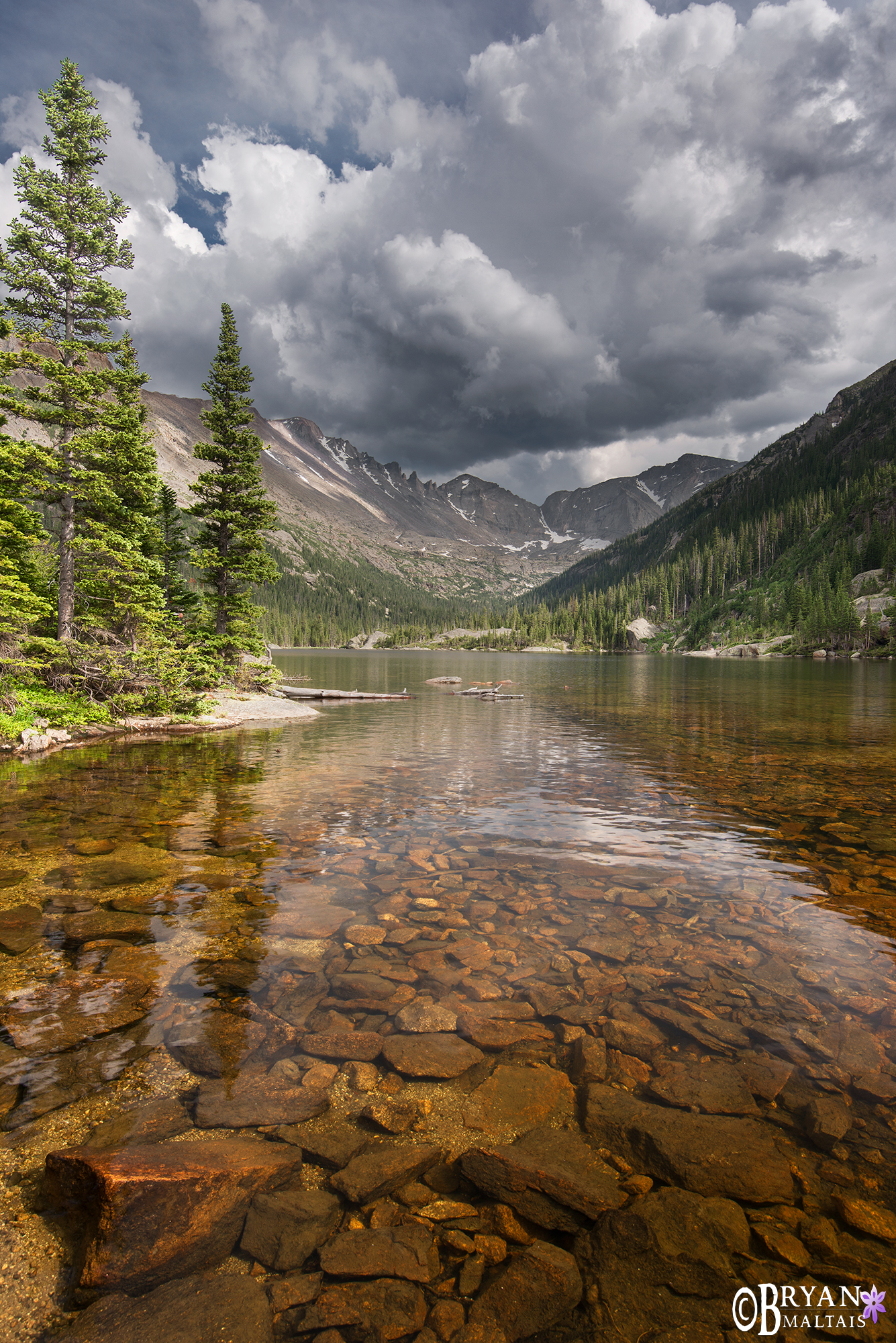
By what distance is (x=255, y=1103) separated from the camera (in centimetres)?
495

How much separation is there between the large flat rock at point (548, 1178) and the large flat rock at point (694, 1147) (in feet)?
1.01

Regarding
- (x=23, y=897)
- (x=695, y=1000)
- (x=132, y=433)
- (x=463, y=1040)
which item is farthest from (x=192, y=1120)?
(x=132, y=433)

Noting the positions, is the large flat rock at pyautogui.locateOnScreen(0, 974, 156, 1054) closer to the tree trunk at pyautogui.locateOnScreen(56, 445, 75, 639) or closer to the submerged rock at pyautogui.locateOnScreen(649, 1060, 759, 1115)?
the submerged rock at pyautogui.locateOnScreen(649, 1060, 759, 1115)

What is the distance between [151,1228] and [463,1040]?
307 centimetres

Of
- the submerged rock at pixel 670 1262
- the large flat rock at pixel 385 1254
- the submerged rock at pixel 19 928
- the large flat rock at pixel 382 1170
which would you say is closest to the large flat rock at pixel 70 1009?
the submerged rock at pixel 19 928

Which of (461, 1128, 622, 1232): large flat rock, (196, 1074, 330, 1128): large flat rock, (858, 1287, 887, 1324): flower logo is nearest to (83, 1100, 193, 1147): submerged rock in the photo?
(196, 1074, 330, 1128): large flat rock

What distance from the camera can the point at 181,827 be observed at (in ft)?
42.6

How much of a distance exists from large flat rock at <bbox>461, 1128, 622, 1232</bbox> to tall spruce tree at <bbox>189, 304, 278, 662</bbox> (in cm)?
3280

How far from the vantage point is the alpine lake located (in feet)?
11.3

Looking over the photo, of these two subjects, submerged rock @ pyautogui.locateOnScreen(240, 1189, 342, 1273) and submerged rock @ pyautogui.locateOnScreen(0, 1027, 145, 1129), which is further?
submerged rock @ pyautogui.locateOnScreen(0, 1027, 145, 1129)

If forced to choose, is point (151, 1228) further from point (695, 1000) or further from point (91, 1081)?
point (695, 1000)

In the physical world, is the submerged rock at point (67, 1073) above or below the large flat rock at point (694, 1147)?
above

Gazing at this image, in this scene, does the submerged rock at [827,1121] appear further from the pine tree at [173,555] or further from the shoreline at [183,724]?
the pine tree at [173,555]

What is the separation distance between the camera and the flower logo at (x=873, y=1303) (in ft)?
11.0
